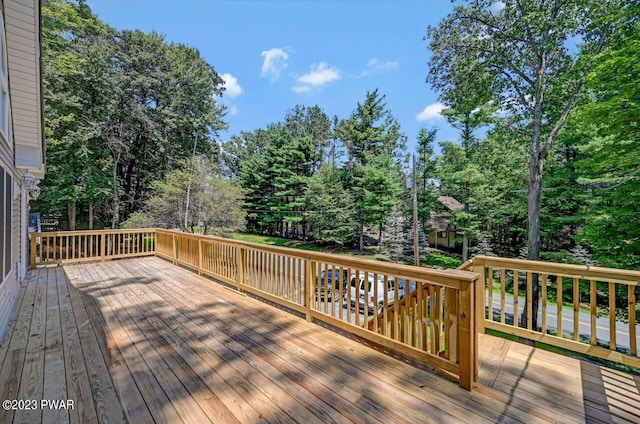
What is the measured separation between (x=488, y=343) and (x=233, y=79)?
82.9 feet

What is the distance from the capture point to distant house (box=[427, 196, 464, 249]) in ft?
63.3

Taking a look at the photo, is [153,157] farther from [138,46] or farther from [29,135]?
[29,135]

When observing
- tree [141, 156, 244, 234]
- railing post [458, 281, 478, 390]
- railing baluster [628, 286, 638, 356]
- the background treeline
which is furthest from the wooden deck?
tree [141, 156, 244, 234]

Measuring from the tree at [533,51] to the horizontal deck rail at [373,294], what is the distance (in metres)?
7.66

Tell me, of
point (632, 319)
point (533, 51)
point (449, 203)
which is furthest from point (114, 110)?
point (449, 203)

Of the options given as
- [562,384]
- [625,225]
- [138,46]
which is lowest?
[562,384]

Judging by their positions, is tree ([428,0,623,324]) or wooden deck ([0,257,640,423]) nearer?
wooden deck ([0,257,640,423])

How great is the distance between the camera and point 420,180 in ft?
61.7

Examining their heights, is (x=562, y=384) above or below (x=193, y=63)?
below

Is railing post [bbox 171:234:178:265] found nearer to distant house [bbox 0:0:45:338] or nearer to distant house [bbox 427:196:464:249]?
distant house [bbox 0:0:45:338]

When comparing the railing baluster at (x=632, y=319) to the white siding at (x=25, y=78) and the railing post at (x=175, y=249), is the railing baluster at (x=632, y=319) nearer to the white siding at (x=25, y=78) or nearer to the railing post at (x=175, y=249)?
the railing post at (x=175, y=249)

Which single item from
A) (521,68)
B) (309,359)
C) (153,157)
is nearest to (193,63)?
(153,157)

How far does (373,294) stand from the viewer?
3104 mm

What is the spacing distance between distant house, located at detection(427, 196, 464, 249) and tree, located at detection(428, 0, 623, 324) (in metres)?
8.85
